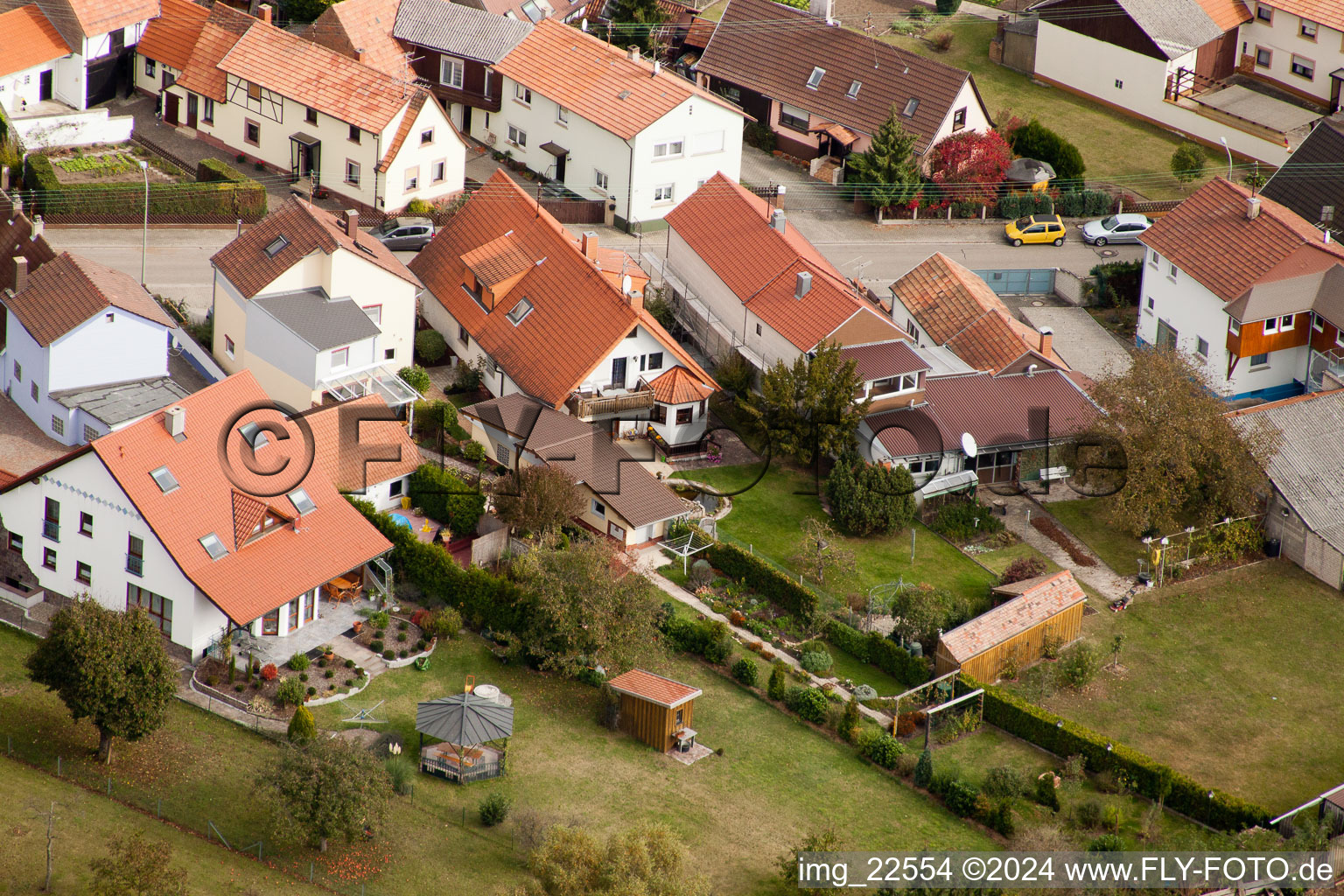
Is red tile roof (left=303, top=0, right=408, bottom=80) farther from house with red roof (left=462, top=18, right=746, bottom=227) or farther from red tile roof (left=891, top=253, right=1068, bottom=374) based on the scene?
red tile roof (left=891, top=253, right=1068, bottom=374)

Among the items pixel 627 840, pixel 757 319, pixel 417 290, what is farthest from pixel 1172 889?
pixel 417 290

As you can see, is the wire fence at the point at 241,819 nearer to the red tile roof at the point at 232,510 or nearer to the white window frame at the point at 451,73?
the red tile roof at the point at 232,510

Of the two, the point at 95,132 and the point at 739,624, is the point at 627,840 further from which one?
the point at 95,132

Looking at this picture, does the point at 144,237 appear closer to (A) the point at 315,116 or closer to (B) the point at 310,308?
(A) the point at 315,116

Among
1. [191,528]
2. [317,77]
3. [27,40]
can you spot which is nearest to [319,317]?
[191,528]

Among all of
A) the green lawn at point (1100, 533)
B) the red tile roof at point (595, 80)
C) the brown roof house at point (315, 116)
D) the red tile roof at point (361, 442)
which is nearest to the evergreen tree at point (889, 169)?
the red tile roof at point (595, 80)

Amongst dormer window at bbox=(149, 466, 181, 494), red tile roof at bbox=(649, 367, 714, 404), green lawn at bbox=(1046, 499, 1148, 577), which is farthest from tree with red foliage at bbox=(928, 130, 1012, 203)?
dormer window at bbox=(149, 466, 181, 494)
